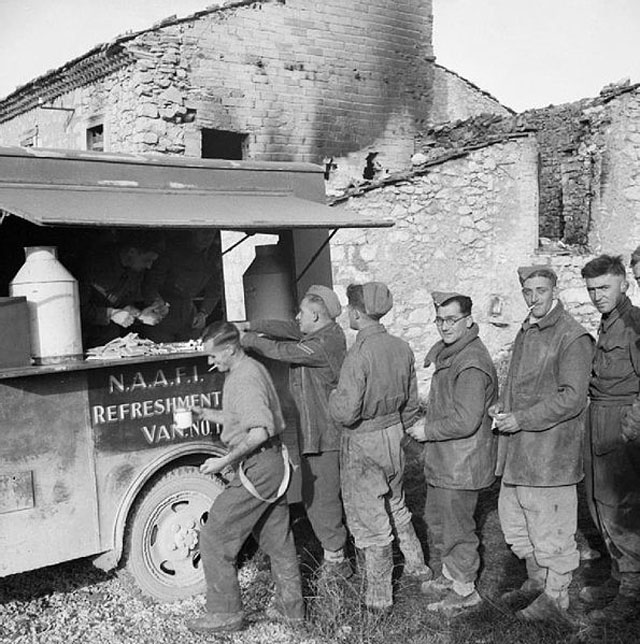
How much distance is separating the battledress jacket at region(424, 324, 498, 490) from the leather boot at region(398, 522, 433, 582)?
24.4 inches

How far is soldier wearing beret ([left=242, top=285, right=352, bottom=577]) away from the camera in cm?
493

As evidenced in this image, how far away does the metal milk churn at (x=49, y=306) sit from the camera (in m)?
4.40

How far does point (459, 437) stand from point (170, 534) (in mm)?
1906

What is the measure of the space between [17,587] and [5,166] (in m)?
2.61

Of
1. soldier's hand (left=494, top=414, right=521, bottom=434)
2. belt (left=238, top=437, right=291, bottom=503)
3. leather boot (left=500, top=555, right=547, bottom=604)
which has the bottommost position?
leather boot (left=500, top=555, right=547, bottom=604)

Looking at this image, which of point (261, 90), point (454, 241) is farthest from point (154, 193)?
point (261, 90)

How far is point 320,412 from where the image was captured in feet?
16.3

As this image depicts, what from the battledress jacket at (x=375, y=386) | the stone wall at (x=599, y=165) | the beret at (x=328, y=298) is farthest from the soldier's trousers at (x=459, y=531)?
the stone wall at (x=599, y=165)

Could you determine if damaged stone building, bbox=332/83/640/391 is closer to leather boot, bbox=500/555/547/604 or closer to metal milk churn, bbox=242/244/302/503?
metal milk churn, bbox=242/244/302/503

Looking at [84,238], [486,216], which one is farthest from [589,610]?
[486,216]

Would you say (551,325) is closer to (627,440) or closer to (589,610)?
(627,440)

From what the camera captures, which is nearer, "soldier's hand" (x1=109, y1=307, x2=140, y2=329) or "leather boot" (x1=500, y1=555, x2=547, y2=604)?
"leather boot" (x1=500, y1=555, x2=547, y2=604)

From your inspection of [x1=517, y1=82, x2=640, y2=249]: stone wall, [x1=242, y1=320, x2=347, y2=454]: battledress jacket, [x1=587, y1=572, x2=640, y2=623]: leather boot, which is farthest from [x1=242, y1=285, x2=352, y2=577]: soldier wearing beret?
[x1=517, y1=82, x2=640, y2=249]: stone wall

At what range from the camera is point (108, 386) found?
450 cm
